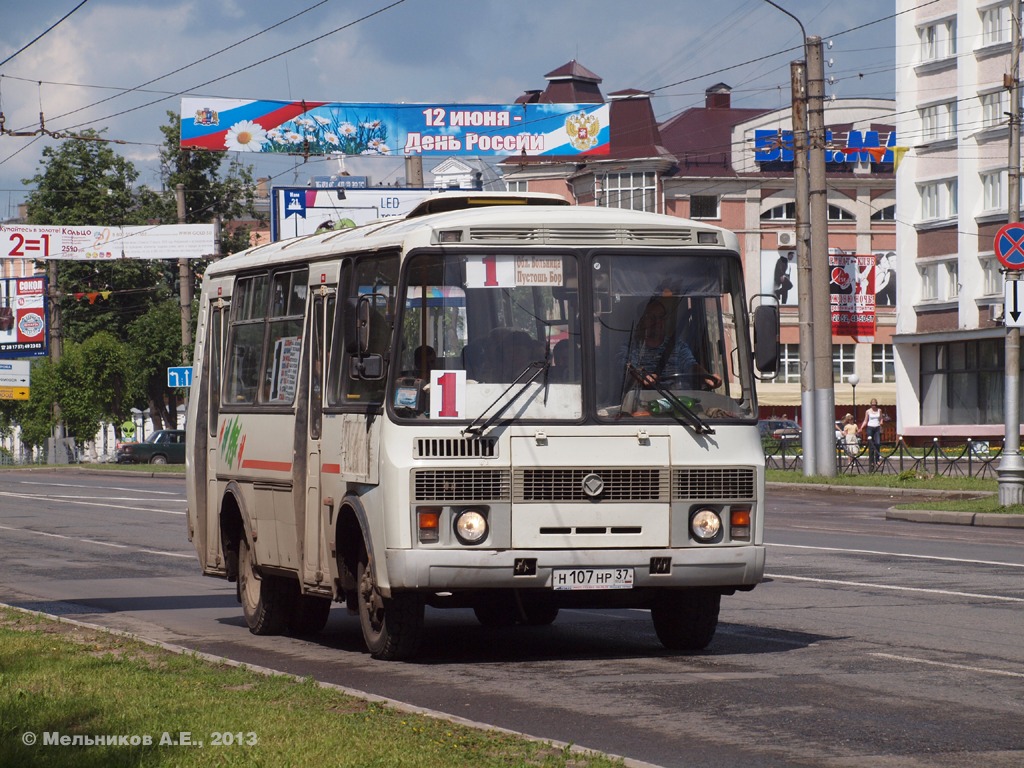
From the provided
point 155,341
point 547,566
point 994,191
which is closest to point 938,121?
point 994,191

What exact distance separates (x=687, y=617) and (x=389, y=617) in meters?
1.97

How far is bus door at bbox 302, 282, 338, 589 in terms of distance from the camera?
11.8 m

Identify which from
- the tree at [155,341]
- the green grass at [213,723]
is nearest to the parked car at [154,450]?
the tree at [155,341]

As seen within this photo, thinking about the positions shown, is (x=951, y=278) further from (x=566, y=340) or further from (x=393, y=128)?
(x=566, y=340)

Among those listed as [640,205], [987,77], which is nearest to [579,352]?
[987,77]

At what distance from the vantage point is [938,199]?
200 ft

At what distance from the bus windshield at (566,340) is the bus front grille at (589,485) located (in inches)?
13.1

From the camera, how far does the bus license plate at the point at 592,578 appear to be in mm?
10617

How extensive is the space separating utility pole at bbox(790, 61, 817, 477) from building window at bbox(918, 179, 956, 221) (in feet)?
82.6

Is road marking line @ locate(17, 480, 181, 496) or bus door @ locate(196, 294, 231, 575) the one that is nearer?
bus door @ locate(196, 294, 231, 575)

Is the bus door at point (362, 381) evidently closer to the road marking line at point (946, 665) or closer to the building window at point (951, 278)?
the road marking line at point (946, 665)

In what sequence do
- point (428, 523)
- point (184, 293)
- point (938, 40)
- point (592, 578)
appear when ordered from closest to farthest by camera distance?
point (428, 523), point (592, 578), point (184, 293), point (938, 40)

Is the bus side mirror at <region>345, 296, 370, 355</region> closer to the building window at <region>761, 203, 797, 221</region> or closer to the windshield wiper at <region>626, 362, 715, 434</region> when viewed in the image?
the windshield wiper at <region>626, 362, 715, 434</region>

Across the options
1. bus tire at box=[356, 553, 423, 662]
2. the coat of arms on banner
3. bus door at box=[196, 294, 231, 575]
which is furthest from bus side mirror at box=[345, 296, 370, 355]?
the coat of arms on banner
